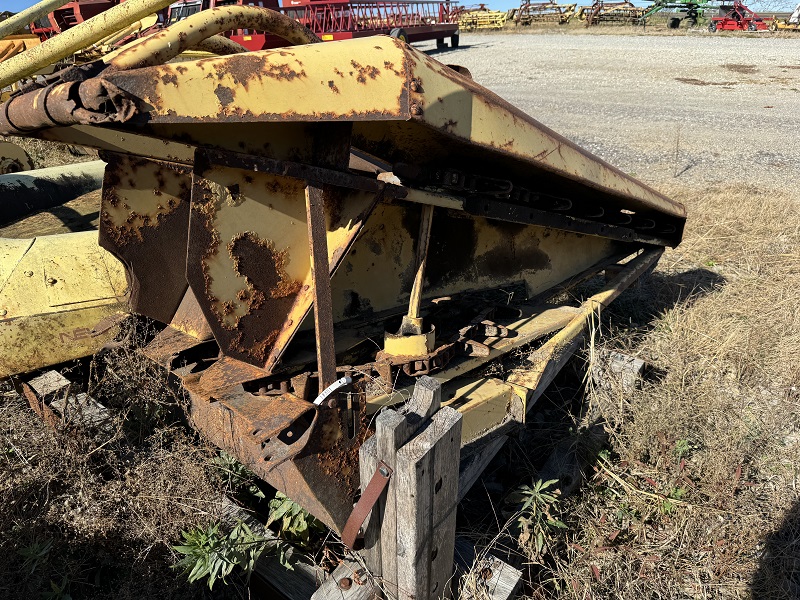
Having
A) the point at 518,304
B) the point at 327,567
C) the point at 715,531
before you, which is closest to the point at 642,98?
the point at 518,304

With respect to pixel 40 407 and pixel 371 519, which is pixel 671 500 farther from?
pixel 40 407

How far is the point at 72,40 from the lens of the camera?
1.88m

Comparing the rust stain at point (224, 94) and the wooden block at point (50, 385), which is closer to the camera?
the rust stain at point (224, 94)

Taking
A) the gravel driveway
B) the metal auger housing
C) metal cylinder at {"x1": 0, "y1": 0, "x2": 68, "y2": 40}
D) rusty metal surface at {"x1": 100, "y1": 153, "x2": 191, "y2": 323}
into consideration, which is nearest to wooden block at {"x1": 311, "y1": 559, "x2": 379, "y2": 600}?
the metal auger housing

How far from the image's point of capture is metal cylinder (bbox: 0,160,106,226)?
4.00 metres

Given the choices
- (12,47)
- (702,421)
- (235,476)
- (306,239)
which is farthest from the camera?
(12,47)

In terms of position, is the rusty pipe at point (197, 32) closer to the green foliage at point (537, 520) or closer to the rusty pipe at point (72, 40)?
the rusty pipe at point (72, 40)

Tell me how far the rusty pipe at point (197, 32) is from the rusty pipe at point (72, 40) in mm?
109

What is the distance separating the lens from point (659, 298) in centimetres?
433

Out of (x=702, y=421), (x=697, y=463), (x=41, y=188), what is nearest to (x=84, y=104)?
(x=697, y=463)

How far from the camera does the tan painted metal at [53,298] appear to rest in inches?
95.1

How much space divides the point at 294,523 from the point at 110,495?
28.7 inches

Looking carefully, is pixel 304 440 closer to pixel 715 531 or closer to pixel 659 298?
pixel 715 531

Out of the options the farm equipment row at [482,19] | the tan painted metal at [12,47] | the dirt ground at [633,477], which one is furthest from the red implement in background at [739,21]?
the tan painted metal at [12,47]
